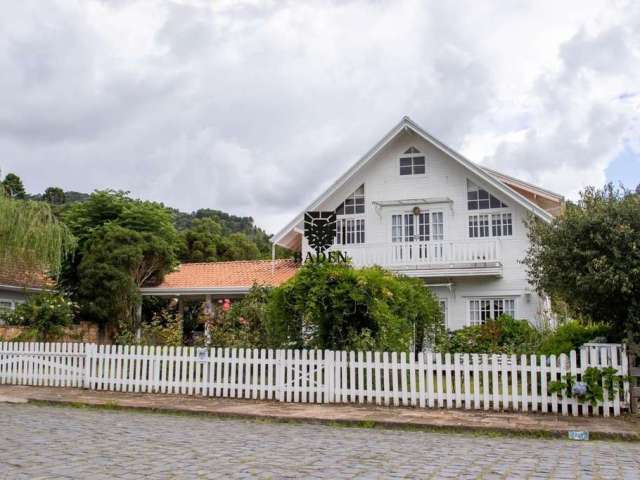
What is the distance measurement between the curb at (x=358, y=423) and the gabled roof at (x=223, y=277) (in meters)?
10.4

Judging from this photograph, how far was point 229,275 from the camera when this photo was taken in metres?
24.8

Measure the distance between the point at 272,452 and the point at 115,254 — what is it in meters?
15.6

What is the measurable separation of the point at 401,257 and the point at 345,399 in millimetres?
10559

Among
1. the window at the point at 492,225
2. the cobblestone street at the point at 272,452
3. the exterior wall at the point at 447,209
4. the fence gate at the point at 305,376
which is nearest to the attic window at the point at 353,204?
the exterior wall at the point at 447,209

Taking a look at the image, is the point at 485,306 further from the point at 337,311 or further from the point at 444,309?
the point at 337,311

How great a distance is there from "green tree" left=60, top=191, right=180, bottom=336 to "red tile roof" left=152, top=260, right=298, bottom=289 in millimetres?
1127

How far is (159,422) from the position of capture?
9.82 m

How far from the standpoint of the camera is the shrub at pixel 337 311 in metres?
12.0

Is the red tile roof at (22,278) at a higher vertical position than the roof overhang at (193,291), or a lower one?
higher

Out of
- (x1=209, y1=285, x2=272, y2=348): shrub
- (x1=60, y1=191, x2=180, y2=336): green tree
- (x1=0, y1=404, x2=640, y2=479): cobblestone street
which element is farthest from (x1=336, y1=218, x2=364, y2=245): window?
(x1=0, y1=404, x2=640, y2=479): cobblestone street

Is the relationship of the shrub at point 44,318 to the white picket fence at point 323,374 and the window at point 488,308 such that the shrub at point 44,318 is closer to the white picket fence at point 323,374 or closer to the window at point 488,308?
the white picket fence at point 323,374

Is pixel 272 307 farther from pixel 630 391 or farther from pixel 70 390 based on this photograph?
pixel 630 391

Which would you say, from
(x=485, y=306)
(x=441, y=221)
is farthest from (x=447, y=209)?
(x=485, y=306)

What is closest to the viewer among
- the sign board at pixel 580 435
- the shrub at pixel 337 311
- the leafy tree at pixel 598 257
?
the sign board at pixel 580 435
